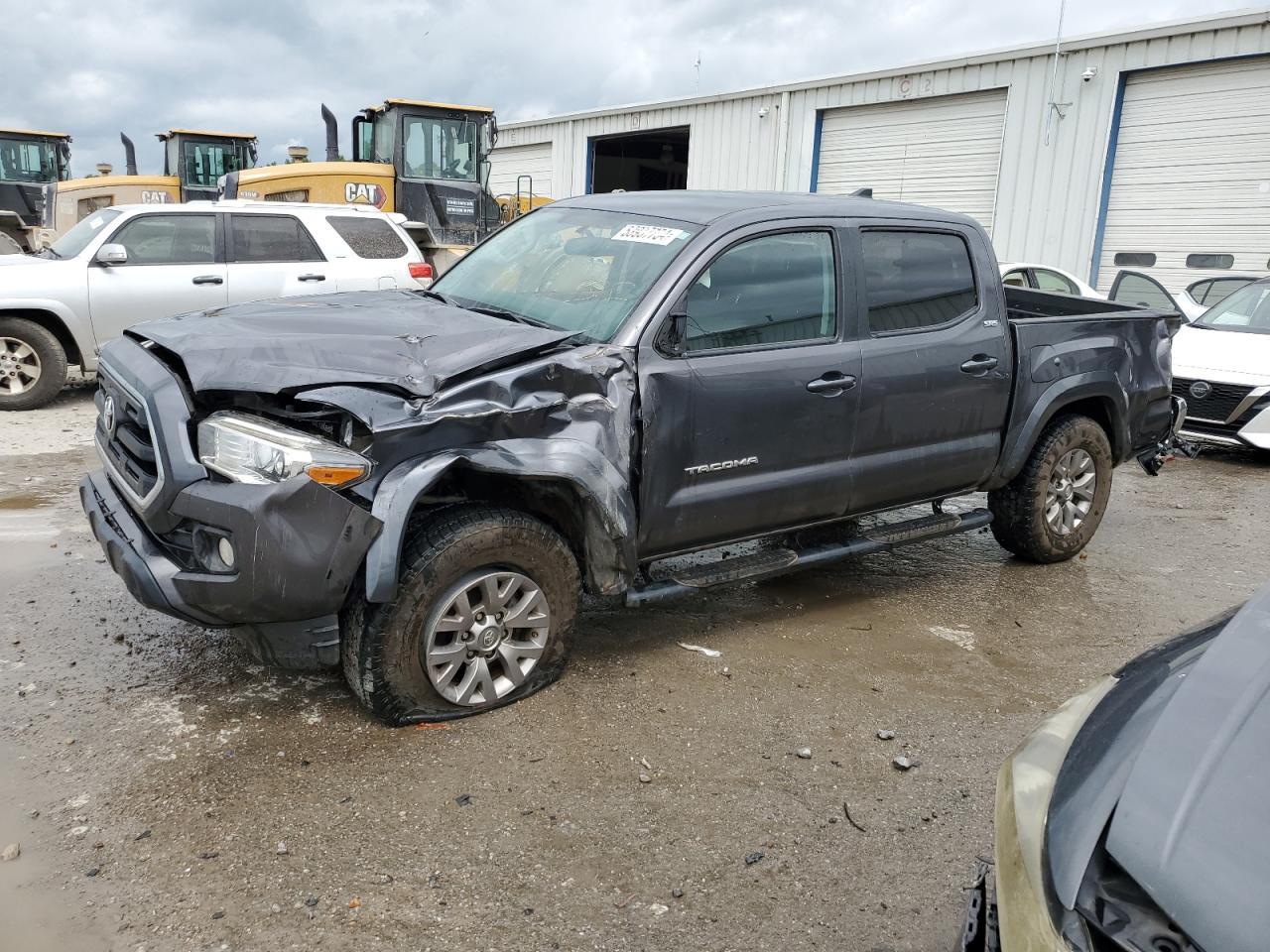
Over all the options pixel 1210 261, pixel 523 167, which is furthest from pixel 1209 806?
pixel 523 167

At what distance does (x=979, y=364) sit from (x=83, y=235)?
797cm

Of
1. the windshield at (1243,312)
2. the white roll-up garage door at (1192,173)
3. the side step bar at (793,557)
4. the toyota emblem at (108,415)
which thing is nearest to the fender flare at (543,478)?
the side step bar at (793,557)

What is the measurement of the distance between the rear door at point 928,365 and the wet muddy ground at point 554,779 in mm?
769

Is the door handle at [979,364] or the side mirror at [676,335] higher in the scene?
the side mirror at [676,335]

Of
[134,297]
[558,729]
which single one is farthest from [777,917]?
[134,297]

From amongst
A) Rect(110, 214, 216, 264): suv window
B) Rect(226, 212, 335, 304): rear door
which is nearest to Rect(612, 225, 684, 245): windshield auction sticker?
Rect(226, 212, 335, 304): rear door

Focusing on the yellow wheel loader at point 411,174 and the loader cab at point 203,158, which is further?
the loader cab at point 203,158

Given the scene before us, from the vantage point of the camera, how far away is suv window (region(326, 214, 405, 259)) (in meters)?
9.61

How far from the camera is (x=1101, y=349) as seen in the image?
548 cm

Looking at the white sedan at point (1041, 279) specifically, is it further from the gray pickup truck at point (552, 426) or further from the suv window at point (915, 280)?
the suv window at point (915, 280)

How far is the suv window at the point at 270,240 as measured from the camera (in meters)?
9.11

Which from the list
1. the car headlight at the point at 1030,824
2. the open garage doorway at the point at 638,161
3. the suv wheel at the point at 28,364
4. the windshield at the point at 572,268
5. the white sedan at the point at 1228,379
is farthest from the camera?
the open garage doorway at the point at 638,161

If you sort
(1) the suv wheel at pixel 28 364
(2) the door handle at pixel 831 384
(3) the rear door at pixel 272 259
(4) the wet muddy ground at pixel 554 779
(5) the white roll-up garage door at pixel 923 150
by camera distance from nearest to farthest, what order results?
1. (4) the wet muddy ground at pixel 554 779
2. (2) the door handle at pixel 831 384
3. (1) the suv wheel at pixel 28 364
4. (3) the rear door at pixel 272 259
5. (5) the white roll-up garage door at pixel 923 150

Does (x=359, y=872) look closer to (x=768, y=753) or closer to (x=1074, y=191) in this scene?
(x=768, y=753)
